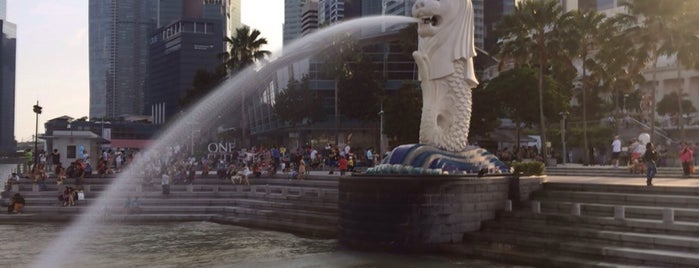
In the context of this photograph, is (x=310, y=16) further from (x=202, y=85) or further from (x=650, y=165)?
(x=650, y=165)

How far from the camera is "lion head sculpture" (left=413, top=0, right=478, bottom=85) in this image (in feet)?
68.7

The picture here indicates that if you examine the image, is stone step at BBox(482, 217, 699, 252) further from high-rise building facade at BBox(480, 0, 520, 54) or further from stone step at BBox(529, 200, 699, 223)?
high-rise building facade at BBox(480, 0, 520, 54)

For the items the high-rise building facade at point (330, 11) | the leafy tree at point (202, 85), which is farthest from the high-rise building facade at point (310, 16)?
the leafy tree at point (202, 85)

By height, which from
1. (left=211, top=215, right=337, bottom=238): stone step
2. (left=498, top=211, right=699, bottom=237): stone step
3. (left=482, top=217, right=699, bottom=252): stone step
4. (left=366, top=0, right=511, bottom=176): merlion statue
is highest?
(left=366, top=0, right=511, bottom=176): merlion statue

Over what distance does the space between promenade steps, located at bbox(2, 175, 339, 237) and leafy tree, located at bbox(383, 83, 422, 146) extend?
16.4 m

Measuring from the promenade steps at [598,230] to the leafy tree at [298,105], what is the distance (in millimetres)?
37955

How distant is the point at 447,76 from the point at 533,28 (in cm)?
2416

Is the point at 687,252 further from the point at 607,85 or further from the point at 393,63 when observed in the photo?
the point at 393,63

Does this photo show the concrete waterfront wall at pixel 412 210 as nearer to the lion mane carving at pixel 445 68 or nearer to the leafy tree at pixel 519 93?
the lion mane carving at pixel 445 68

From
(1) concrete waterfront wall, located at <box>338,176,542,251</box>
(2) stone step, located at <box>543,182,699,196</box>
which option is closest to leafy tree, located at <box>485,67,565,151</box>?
(2) stone step, located at <box>543,182,699,196</box>

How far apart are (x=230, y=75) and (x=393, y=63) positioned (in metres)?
23.9

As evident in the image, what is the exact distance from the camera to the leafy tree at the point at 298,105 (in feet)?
186

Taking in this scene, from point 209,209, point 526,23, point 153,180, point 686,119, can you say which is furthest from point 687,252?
point 686,119

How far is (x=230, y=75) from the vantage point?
49.8 meters
